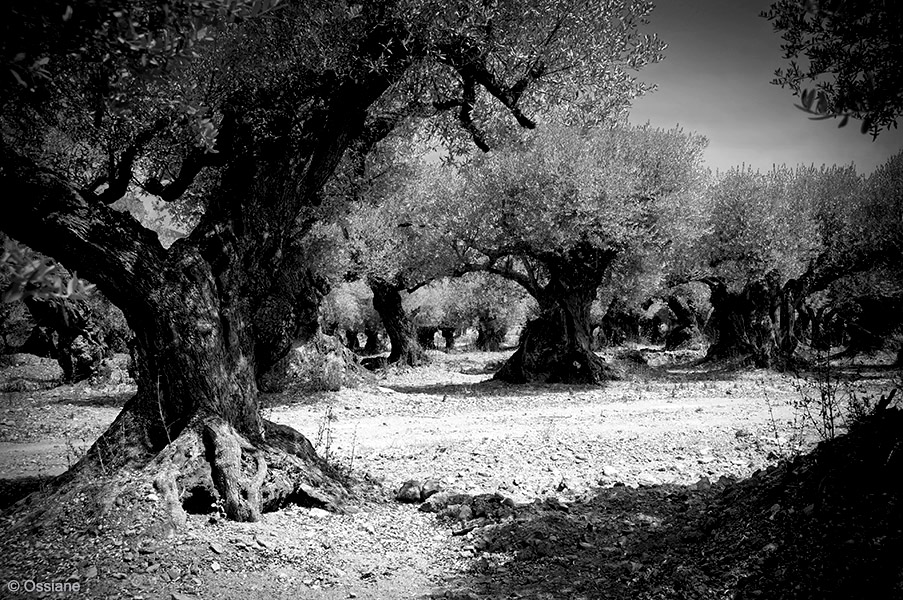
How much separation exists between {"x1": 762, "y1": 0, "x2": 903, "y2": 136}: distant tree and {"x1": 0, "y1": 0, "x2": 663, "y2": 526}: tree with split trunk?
4265mm

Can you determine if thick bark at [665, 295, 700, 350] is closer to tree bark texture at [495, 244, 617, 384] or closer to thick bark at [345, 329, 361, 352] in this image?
tree bark texture at [495, 244, 617, 384]

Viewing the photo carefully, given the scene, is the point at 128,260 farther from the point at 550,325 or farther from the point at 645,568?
the point at 550,325

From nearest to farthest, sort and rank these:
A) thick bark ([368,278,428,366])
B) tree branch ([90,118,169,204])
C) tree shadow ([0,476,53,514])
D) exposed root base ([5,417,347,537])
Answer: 1. exposed root base ([5,417,347,537])
2. tree shadow ([0,476,53,514])
3. tree branch ([90,118,169,204])
4. thick bark ([368,278,428,366])

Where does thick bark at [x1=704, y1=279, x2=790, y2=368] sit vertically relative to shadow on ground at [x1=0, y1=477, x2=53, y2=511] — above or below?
above

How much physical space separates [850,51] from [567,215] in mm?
17036

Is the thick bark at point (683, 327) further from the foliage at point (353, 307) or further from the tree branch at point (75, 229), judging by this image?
the tree branch at point (75, 229)

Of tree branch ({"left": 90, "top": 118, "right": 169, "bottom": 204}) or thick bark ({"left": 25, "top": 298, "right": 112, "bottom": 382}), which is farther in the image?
thick bark ({"left": 25, "top": 298, "right": 112, "bottom": 382})

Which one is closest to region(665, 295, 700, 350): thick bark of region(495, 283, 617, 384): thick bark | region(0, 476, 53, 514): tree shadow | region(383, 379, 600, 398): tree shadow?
region(495, 283, 617, 384): thick bark

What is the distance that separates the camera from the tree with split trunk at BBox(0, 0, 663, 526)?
4.57m

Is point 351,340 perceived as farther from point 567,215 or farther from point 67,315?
point 67,315

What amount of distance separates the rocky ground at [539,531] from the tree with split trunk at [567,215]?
39.6ft

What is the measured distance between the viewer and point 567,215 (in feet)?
72.4

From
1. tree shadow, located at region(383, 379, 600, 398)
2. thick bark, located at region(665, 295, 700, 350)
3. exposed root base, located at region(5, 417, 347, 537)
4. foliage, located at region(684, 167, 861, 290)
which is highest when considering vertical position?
foliage, located at region(684, 167, 861, 290)

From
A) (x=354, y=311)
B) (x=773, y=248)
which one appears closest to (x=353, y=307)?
(x=354, y=311)
